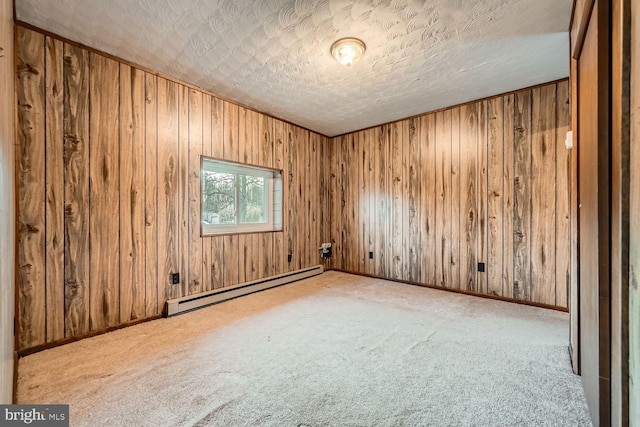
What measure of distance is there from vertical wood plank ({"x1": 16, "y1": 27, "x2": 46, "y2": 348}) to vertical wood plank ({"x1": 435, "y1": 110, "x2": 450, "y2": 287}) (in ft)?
12.7

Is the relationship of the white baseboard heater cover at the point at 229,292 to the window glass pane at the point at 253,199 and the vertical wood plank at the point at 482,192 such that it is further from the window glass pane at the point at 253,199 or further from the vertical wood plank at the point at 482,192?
the vertical wood plank at the point at 482,192

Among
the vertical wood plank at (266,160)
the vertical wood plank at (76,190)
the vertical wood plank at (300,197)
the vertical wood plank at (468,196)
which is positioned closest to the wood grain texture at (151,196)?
the vertical wood plank at (76,190)

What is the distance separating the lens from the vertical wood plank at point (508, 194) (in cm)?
294

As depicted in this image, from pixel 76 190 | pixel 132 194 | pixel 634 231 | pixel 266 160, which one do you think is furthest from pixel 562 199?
pixel 76 190

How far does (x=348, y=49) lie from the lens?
204cm

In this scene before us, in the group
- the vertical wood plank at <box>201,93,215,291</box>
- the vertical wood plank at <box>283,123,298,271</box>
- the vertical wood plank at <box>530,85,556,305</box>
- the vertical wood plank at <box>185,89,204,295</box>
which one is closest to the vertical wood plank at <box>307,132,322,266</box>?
the vertical wood plank at <box>283,123,298,271</box>

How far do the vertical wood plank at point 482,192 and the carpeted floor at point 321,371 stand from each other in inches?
23.4

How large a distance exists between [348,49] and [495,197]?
2328 millimetres

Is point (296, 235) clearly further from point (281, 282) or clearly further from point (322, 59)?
point (322, 59)

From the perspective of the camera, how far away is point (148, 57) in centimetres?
226

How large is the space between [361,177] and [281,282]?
2.03 m

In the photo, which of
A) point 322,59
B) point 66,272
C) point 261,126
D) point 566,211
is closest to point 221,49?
point 322,59

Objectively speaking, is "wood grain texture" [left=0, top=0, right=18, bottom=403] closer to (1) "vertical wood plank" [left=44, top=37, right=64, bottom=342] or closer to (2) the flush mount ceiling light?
(1) "vertical wood plank" [left=44, top=37, right=64, bottom=342]

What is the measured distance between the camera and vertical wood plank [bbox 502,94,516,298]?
9.63ft
